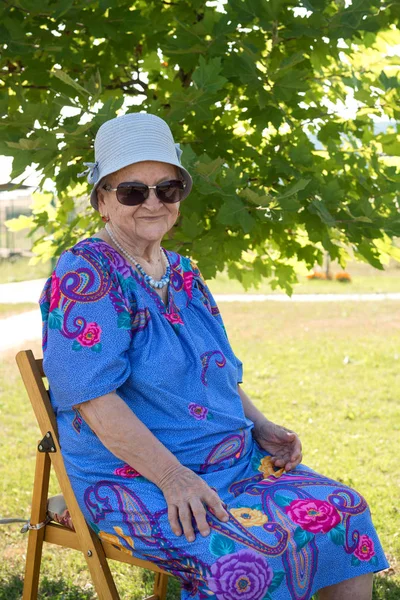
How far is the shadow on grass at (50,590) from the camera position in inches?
152

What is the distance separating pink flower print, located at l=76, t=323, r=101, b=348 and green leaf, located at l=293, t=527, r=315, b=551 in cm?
81

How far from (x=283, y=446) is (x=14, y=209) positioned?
16608 mm

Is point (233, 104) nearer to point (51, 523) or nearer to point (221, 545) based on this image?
point (51, 523)

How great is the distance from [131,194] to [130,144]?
0.52 ft

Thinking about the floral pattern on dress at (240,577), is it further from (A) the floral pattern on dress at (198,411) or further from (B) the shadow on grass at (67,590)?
(B) the shadow on grass at (67,590)

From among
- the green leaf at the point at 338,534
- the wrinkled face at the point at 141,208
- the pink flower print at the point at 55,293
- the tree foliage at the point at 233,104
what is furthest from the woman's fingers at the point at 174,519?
the tree foliage at the point at 233,104

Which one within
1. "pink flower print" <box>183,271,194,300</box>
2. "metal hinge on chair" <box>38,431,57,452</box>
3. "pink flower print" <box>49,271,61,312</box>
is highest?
"pink flower print" <box>183,271,194,300</box>

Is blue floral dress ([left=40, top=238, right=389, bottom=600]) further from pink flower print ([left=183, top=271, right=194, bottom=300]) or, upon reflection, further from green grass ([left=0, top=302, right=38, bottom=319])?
green grass ([left=0, top=302, right=38, bottom=319])

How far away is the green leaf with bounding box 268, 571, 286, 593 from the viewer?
7.45ft

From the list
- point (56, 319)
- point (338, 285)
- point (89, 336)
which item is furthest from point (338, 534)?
point (338, 285)

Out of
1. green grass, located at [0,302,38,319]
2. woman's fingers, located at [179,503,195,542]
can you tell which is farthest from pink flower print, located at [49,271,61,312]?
green grass, located at [0,302,38,319]

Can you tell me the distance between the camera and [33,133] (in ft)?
10.9

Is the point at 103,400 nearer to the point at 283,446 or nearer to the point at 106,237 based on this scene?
the point at 106,237

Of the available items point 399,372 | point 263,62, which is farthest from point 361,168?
point 399,372
